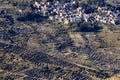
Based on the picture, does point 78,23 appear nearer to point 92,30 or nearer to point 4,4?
point 92,30

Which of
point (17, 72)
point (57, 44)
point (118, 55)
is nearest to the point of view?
point (17, 72)

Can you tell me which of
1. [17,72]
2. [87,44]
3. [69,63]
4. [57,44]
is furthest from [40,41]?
[17,72]

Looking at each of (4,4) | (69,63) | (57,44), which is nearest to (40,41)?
(57,44)

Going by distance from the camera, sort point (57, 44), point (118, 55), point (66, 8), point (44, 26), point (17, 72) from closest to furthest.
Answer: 1. point (17, 72)
2. point (118, 55)
3. point (57, 44)
4. point (44, 26)
5. point (66, 8)

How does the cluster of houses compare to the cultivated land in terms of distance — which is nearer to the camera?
the cultivated land

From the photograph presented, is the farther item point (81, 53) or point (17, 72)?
point (81, 53)

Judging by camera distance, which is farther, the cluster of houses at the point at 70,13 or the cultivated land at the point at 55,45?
the cluster of houses at the point at 70,13

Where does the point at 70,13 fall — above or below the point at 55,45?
above

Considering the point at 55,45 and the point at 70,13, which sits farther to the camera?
the point at 70,13
